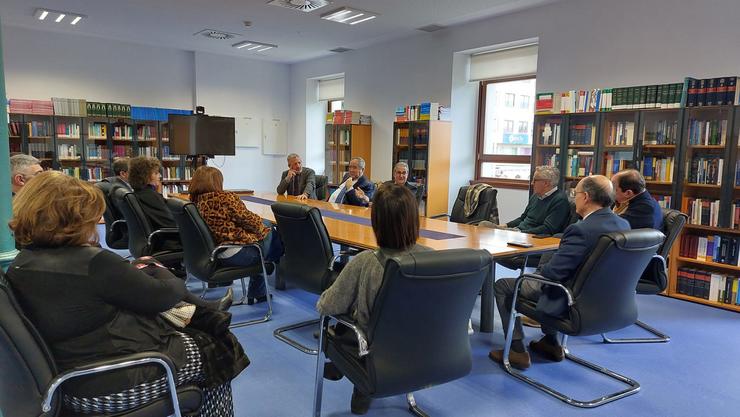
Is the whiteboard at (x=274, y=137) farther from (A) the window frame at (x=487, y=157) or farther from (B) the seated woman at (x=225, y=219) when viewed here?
(B) the seated woman at (x=225, y=219)

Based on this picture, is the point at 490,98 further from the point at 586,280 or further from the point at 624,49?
the point at 586,280

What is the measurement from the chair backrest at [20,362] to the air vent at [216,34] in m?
7.17

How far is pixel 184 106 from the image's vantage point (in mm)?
9633

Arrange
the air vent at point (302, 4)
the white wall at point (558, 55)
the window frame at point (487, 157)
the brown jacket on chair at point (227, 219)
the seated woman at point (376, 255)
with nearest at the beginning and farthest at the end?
1. the seated woman at point (376, 255)
2. the brown jacket on chair at point (227, 219)
3. the white wall at point (558, 55)
4. the air vent at point (302, 4)
5. the window frame at point (487, 157)

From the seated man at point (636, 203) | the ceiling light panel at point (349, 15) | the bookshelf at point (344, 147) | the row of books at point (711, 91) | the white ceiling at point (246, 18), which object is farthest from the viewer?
the bookshelf at point (344, 147)

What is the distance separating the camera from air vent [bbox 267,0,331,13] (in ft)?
19.7

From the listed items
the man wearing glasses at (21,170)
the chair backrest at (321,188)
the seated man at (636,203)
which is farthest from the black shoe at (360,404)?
the chair backrest at (321,188)

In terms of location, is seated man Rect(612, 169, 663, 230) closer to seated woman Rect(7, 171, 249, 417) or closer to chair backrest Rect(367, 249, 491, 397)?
chair backrest Rect(367, 249, 491, 397)

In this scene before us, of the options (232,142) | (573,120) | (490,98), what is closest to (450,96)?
(490,98)

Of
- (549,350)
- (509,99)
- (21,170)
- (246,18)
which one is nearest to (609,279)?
(549,350)

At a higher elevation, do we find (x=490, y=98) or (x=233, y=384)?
(x=490, y=98)

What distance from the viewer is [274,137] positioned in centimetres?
1074

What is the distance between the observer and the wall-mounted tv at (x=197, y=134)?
8062mm

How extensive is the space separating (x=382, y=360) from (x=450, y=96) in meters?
6.16
